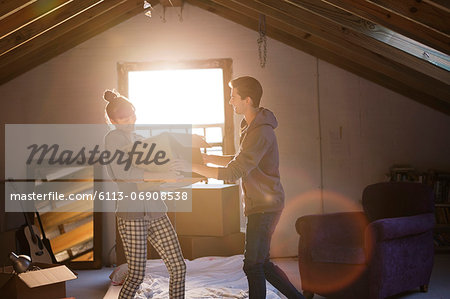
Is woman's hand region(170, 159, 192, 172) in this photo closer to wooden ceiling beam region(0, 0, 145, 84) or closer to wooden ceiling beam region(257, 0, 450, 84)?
wooden ceiling beam region(257, 0, 450, 84)

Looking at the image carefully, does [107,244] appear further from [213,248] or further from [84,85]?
[84,85]

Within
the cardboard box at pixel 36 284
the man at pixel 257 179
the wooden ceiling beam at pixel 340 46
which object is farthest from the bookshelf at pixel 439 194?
the cardboard box at pixel 36 284

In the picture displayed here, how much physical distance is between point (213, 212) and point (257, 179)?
203cm

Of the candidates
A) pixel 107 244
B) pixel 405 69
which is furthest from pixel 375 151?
pixel 107 244

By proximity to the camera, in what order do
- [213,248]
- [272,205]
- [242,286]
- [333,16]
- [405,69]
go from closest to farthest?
[272,205]
[333,16]
[242,286]
[405,69]
[213,248]

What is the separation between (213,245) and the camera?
17.9 ft

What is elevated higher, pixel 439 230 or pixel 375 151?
pixel 375 151

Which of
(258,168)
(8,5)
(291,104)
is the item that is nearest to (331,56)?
(291,104)

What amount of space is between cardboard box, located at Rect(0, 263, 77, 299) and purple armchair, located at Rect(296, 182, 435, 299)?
6.00ft

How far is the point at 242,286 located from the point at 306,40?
104 inches

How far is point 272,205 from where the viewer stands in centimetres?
310

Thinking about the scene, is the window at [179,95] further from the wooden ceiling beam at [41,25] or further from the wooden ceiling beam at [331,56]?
the wooden ceiling beam at [41,25]

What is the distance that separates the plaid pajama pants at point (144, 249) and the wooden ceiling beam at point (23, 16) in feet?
6.02

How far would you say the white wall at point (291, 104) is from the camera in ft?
20.5
